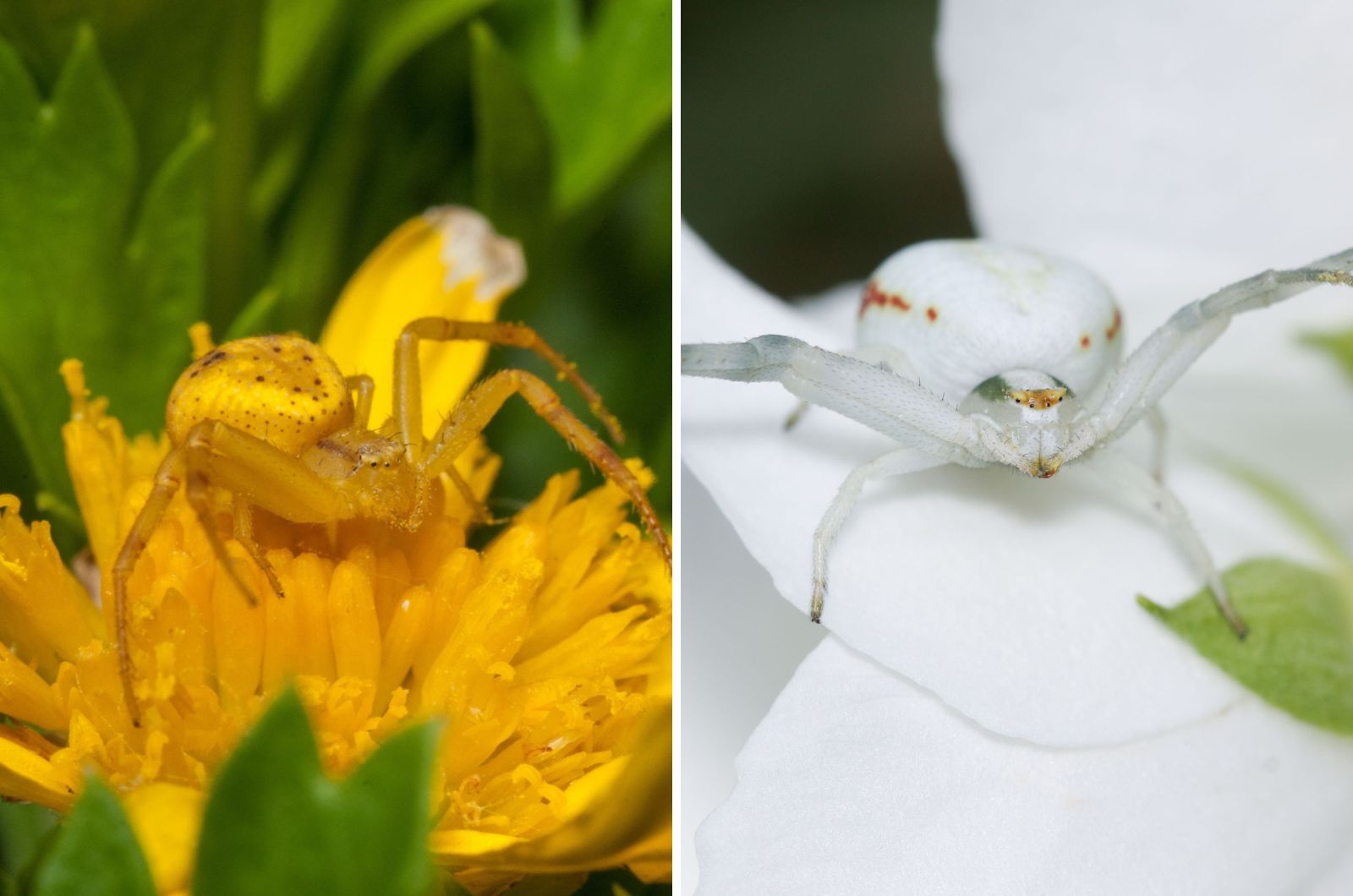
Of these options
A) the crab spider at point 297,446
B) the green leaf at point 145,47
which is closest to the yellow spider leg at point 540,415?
the crab spider at point 297,446

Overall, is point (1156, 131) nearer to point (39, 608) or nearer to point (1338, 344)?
point (1338, 344)

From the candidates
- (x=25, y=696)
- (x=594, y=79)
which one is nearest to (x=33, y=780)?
(x=25, y=696)

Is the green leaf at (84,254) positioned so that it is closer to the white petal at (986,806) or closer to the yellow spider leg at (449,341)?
the yellow spider leg at (449,341)

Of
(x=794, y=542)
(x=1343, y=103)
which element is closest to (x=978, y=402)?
(x=794, y=542)

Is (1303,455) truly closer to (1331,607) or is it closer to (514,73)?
(1331,607)

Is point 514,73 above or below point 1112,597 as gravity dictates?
above

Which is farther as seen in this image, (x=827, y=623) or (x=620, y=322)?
(x=620, y=322)
